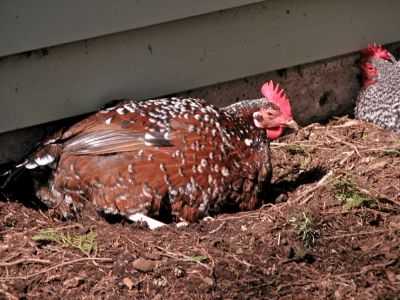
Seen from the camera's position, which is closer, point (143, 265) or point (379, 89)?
point (143, 265)

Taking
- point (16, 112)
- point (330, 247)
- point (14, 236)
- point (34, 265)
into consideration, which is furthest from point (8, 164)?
point (330, 247)

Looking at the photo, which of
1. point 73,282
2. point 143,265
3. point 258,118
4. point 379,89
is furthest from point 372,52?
point 73,282

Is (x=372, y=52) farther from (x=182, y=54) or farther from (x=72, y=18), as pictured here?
(x=72, y=18)

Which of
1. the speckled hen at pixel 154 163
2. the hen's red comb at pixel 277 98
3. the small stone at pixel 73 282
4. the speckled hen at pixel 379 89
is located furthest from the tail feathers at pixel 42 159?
the speckled hen at pixel 379 89

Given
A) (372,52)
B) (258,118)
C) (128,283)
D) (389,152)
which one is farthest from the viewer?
(372,52)

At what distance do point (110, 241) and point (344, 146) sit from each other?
2.21 m

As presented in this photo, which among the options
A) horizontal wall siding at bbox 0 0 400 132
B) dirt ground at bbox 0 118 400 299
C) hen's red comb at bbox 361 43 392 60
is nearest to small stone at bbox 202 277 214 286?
dirt ground at bbox 0 118 400 299

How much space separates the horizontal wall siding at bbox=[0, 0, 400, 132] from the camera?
4926 mm

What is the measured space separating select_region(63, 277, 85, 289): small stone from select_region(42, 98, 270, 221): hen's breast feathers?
784 mm

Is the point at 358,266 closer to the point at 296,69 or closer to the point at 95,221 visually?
the point at 95,221

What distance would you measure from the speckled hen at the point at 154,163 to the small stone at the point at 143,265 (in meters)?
0.60

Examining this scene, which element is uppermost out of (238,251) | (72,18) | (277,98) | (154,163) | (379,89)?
(72,18)

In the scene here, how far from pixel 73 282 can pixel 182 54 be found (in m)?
2.04

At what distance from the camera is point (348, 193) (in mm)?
4883
